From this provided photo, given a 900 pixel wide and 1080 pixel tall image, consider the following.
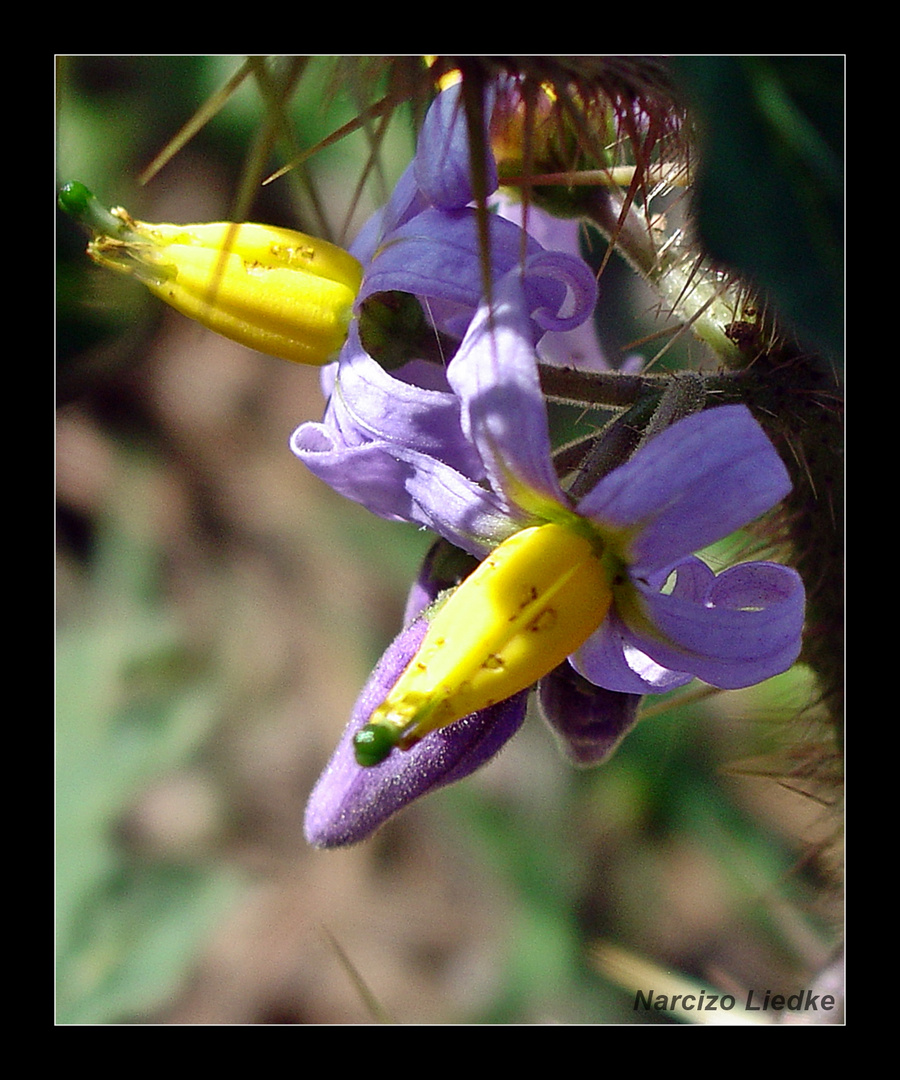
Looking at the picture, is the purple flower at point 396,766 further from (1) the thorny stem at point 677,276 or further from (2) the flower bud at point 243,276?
(1) the thorny stem at point 677,276

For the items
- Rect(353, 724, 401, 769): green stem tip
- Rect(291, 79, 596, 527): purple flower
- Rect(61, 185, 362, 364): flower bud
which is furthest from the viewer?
Rect(61, 185, 362, 364): flower bud

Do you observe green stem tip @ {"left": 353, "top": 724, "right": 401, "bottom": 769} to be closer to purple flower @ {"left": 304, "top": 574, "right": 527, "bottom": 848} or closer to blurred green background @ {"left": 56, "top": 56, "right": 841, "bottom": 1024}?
purple flower @ {"left": 304, "top": 574, "right": 527, "bottom": 848}

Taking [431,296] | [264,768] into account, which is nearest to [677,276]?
[431,296]

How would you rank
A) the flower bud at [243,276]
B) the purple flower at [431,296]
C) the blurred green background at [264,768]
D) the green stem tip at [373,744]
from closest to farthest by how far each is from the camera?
the green stem tip at [373,744] < the purple flower at [431,296] < the flower bud at [243,276] < the blurred green background at [264,768]

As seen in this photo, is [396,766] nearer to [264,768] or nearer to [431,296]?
[431,296]

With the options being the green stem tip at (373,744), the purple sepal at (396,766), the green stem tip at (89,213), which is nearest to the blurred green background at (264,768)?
the green stem tip at (89,213)

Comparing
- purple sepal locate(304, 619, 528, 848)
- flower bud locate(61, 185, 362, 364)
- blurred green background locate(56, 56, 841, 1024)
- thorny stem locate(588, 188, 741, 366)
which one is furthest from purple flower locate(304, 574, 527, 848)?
blurred green background locate(56, 56, 841, 1024)
